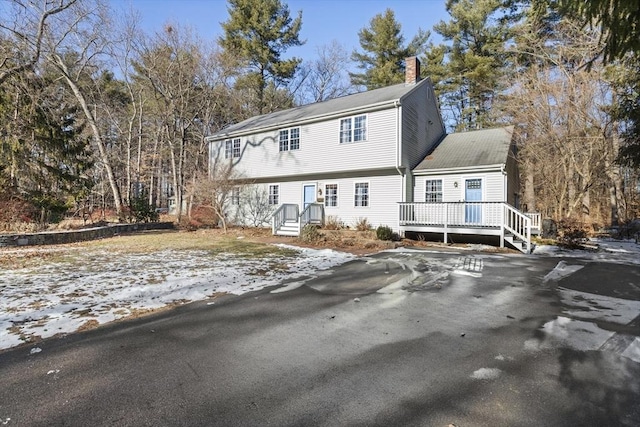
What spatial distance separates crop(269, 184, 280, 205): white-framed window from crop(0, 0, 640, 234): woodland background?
232cm

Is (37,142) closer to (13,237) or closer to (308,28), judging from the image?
(13,237)

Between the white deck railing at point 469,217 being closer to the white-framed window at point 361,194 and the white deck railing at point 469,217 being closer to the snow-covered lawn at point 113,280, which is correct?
the white-framed window at point 361,194

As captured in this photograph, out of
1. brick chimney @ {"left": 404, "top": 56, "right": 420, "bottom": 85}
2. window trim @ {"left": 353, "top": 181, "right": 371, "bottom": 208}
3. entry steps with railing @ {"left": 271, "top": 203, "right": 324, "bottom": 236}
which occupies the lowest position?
entry steps with railing @ {"left": 271, "top": 203, "right": 324, "bottom": 236}

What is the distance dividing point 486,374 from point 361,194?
12749 millimetres

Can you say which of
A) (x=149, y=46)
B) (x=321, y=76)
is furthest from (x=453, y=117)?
(x=149, y=46)

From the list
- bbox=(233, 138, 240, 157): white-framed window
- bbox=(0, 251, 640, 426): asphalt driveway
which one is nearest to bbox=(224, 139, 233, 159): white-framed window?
bbox=(233, 138, 240, 157): white-framed window

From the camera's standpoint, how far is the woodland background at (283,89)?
A: 1322 centimetres

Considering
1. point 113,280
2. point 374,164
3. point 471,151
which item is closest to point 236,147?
point 374,164

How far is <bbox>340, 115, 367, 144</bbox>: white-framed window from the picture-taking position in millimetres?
15031

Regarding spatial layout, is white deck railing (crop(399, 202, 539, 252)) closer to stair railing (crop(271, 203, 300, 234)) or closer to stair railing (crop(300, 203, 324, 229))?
stair railing (crop(300, 203, 324, 229))

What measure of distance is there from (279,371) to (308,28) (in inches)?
1298

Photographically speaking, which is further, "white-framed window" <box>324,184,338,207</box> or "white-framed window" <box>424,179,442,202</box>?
"white-framed window" <box>324,184,338,207</box>

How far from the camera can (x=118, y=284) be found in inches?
239

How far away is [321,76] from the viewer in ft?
109
